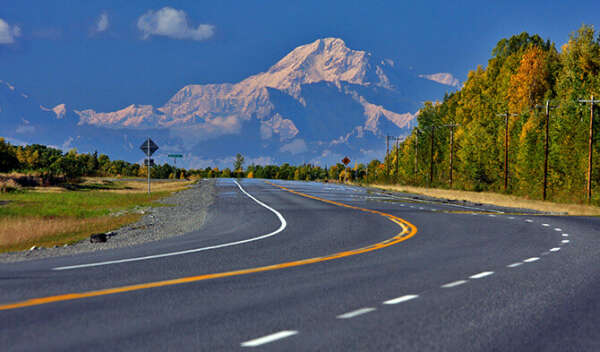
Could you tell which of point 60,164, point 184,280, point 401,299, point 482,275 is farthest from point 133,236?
point 60,164

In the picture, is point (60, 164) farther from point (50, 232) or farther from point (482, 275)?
point (482, 275)

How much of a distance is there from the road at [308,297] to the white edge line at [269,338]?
0.04 ft

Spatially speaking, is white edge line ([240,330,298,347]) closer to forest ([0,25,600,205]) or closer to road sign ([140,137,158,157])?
road sign ([140,137,158,157])

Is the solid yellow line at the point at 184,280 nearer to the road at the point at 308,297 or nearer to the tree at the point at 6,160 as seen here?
the road at the point at 308,297

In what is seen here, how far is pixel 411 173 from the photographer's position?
95.6 m

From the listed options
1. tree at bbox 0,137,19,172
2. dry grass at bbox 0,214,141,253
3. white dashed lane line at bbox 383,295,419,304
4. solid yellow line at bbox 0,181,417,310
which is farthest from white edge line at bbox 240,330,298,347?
tree at bbox 0,137,19,172

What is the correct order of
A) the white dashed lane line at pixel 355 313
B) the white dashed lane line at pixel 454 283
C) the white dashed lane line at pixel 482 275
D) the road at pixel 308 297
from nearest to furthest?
the road at pixel 308 297 < the white dashed lane line at pixel 355 313 < the white dashed lane line at pixel 454 283 < the white dashed lane line at pixel 482 275

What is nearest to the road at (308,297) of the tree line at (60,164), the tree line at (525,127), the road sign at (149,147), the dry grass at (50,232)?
the dry grass at (50,232)

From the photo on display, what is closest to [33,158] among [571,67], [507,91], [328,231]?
[507,91]

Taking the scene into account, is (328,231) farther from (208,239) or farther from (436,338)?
(436,338)

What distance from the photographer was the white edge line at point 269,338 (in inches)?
200

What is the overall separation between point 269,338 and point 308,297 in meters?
1.83

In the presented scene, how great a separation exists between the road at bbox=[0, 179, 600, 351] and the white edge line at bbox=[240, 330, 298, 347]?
0.01 meters

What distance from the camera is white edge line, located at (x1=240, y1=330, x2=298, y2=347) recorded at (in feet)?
16.6
